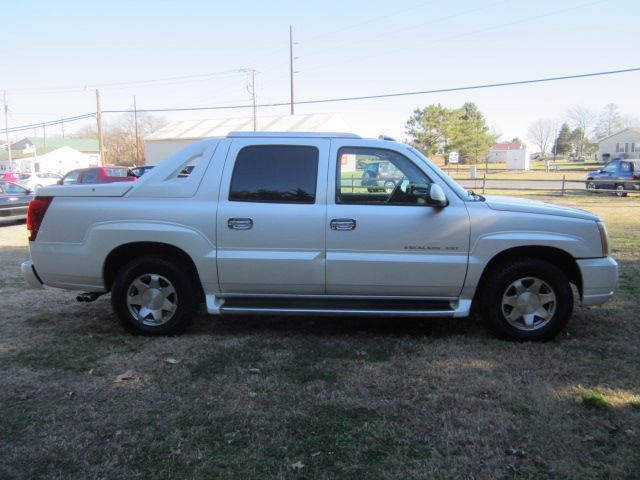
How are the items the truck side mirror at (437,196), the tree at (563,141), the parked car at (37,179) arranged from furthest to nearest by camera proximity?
the tree at (563,141), the parked car at (37,179), the truck side mirror at (437,196)

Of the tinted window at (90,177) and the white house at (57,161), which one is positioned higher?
the white house at (57,161)

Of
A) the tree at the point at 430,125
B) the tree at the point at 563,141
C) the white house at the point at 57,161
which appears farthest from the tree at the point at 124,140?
the tree at the point at 563,141

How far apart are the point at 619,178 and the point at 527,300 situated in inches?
934

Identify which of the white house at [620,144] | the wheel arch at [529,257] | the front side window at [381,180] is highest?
the white house at [620,144]

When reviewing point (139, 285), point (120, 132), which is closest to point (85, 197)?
point (139, 285)

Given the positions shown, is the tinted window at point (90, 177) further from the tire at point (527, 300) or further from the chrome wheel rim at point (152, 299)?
the tire at point (527, 300)

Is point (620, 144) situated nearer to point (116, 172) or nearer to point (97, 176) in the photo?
point (116, 172)

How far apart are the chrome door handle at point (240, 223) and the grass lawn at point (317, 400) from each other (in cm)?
103

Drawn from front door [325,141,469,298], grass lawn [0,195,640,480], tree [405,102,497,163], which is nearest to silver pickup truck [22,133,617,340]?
front door [325,141,469,298]

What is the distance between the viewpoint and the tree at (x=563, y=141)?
113 m

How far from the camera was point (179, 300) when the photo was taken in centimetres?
480

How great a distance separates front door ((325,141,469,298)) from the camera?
4562 millimetres

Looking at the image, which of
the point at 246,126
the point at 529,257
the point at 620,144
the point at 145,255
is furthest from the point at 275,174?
the point at 620,144

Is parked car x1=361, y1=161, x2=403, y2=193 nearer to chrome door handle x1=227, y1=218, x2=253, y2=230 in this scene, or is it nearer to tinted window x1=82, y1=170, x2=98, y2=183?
chrome door handle x1=227, y1=218, x2=253, y2=230
